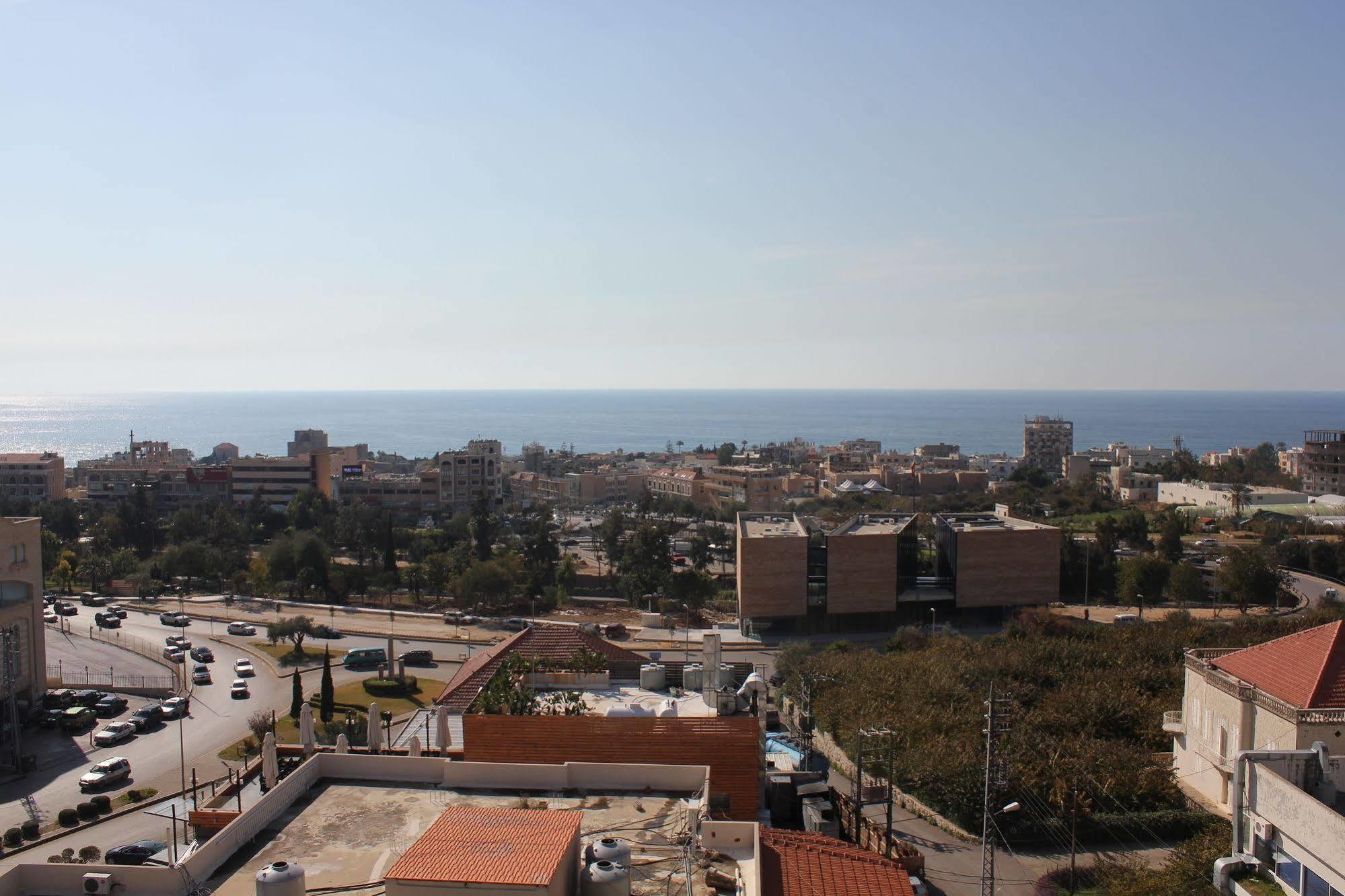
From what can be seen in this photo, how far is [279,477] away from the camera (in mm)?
71188

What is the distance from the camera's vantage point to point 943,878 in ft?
50.9

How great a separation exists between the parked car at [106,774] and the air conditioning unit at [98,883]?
1476 centimetres

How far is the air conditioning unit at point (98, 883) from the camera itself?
771 centimetres

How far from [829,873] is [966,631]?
27.2 meters

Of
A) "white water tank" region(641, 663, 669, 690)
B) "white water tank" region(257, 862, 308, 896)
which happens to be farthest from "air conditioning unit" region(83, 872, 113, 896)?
"white water tank" region(641, 663, 669, 690)

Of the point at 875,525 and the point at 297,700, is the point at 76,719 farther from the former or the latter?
the point at 875,525

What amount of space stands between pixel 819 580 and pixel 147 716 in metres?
21.2

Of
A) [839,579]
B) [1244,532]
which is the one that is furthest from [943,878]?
[1244,532]

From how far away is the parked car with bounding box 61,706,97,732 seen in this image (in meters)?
24.1

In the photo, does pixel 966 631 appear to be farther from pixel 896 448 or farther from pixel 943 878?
pixel 896 448

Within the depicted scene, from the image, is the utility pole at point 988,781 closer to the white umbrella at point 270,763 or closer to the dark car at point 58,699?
the white umbrella at point 270,763

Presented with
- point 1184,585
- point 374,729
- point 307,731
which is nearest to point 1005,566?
point 1184,585

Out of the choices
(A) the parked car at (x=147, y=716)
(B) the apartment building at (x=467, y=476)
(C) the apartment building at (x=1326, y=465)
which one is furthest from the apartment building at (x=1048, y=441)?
(A) the parked car at (x=147, y=716)

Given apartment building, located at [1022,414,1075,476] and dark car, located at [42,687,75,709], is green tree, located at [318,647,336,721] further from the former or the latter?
apartment building, located at [1022,414,1075,476]
